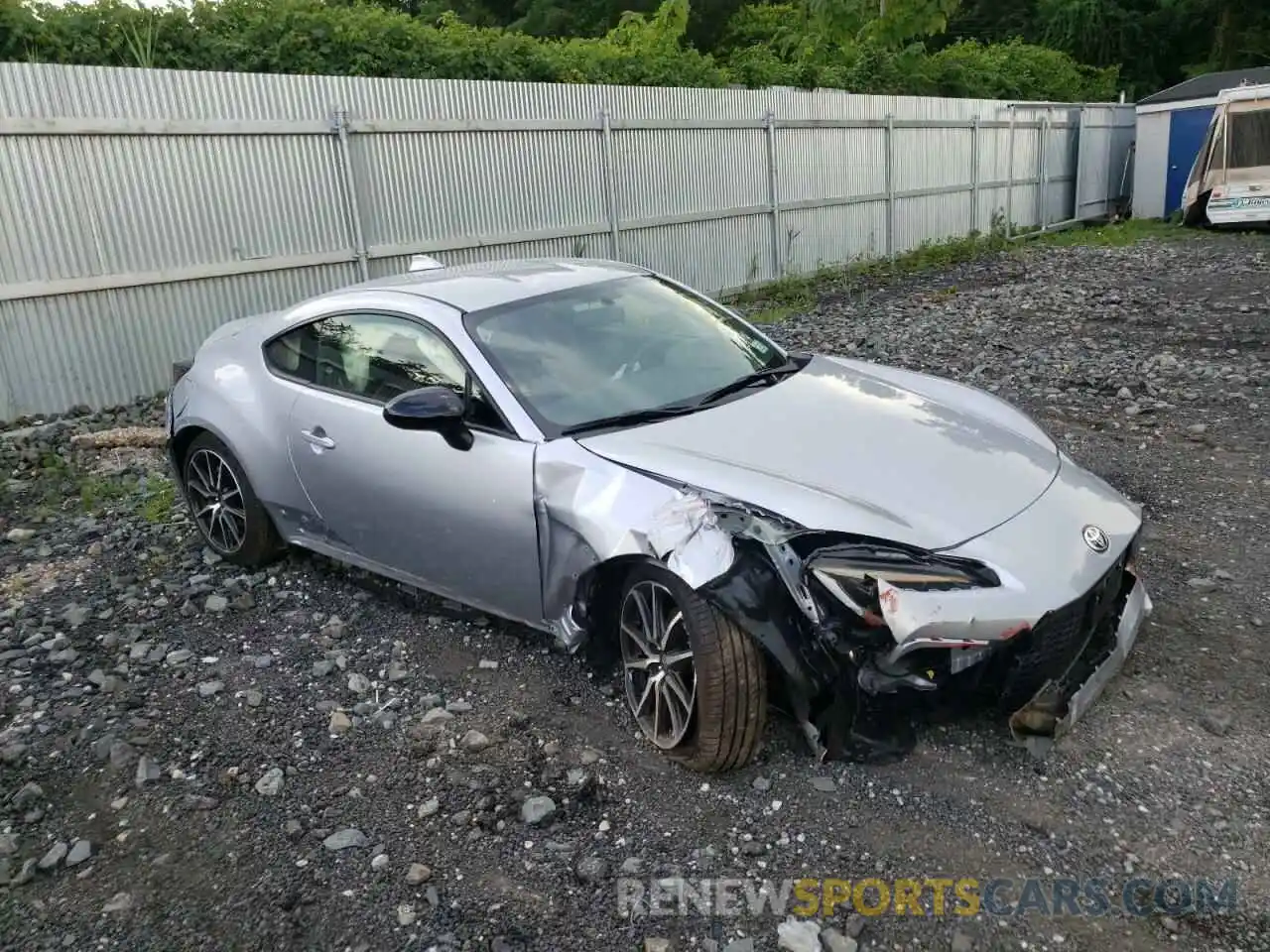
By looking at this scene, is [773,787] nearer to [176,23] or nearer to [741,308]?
[176,23]

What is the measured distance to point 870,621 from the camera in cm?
276

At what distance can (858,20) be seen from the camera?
807 centimetres

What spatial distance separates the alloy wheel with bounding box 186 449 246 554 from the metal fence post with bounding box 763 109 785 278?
1013cm

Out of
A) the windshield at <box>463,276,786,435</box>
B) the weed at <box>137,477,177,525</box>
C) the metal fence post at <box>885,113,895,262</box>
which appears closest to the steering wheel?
the windshield at <box>463,276,786,435</box>

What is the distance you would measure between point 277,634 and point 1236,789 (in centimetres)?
363

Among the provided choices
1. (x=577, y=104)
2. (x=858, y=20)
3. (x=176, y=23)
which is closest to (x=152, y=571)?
(x=176, y=23)

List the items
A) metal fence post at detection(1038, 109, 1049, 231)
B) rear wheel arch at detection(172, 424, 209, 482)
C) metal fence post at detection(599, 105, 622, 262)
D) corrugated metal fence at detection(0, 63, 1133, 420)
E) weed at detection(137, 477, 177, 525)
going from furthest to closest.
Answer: metal fence post at detection(1038, 109, 1049, 231)
metal fence post at detection(599, 105, 622, 262)
corrugated metal fence at detection(0, 63, 1133, 420)
weed at detection(137, 477, 177, 525)
rear wheel arch at detection(172, 424, 209, 482)

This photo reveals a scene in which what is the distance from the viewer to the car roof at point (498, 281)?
4.14 m

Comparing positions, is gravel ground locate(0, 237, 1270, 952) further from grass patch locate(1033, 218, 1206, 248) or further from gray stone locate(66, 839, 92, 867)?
grass patch locate(1033, 218, 1206, 248)

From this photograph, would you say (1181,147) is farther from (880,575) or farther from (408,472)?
(880,575)

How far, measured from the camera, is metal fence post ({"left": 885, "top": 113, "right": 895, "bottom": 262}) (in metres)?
15.9

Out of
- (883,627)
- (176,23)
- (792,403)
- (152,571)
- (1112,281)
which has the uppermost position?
(176,23)

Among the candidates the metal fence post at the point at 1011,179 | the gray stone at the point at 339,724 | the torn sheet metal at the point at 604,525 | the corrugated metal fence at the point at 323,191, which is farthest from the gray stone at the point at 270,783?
the metal fence post at the point at 1011,179

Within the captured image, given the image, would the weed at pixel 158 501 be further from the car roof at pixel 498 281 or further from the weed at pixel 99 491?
the car roof at pixel 498 281
